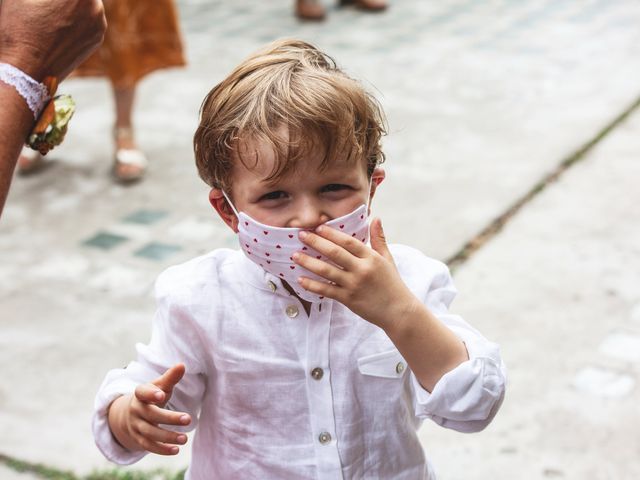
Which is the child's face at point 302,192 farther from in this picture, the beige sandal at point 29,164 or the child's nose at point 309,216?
the beige sandal at point 29,164

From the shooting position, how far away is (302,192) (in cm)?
157

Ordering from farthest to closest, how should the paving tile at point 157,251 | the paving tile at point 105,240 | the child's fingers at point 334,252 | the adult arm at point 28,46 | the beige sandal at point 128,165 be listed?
the beige sandal at point 128,165 < the paving tile at point 105,240 < the paving tile at point 157,251 < the adult arm at point 28,46 < the child's fingers at point 334,252

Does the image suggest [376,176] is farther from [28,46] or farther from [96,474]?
[96,474]

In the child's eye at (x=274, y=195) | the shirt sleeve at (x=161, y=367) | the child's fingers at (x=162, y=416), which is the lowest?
the shirt sleeve at (x=161, y=367)

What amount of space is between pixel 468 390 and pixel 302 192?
1.29 ft

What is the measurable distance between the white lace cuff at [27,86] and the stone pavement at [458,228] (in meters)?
0.68

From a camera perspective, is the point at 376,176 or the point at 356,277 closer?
the point at 356,277

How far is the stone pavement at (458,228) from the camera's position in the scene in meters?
2.64

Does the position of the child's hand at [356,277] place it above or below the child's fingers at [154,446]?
above

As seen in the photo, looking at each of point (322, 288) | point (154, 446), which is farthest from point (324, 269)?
point (154, 446)

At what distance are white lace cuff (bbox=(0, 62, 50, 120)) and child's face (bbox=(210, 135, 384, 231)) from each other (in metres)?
0.34

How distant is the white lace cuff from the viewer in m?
1.58

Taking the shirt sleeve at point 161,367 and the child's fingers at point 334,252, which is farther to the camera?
the shirt sleeve at point 161,367

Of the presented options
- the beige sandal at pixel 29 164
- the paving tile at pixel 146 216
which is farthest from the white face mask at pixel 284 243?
the beige sandal at pixel 29 164
